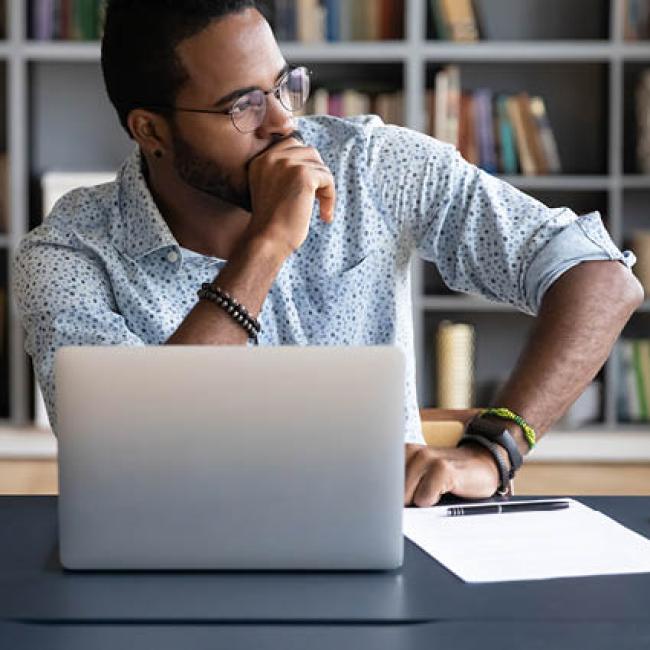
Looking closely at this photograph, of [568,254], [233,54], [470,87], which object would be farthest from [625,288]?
[470,87]

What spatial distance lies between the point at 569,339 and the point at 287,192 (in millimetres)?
410

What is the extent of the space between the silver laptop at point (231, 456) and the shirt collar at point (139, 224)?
0.80 meters

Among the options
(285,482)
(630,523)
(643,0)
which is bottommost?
(630,523)

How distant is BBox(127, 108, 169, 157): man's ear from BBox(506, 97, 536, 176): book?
86.9 inches

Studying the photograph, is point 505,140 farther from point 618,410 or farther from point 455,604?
point 455,604

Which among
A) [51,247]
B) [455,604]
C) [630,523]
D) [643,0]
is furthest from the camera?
[643,0]

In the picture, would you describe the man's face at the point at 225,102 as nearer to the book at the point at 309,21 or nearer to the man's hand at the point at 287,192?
the man's hand at the point at 287,192

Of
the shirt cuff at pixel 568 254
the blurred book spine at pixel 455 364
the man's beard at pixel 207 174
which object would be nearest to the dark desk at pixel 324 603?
the shirt cuff at pixel 568 254

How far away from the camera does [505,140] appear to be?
395cm

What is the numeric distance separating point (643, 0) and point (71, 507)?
3370 millimetres

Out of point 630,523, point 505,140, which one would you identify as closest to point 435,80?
point 505,140

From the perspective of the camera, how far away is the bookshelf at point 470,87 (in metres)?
3.91

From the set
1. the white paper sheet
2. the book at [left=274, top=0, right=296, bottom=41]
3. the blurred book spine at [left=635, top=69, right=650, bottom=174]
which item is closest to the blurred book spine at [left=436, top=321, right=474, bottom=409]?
the blurred book spine at [left=635, top=69, right=650, bottom=174]

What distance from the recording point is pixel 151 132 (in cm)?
192
